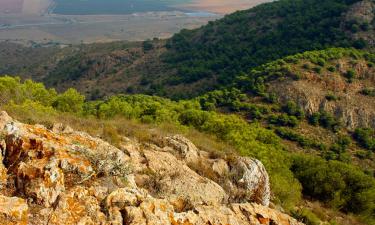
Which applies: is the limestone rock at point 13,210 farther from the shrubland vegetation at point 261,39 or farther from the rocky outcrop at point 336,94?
the shrubland vegetation at point 261,39

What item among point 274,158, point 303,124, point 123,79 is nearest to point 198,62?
point 123,79

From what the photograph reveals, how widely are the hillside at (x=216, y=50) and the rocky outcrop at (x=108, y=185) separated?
218ft

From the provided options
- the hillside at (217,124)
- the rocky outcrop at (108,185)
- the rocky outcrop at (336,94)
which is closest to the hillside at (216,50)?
the hillside at (217,124)

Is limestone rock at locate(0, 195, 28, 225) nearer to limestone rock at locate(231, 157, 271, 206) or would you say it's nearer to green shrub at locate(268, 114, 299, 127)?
limestone rock at locate(231, 157, 271, 206)

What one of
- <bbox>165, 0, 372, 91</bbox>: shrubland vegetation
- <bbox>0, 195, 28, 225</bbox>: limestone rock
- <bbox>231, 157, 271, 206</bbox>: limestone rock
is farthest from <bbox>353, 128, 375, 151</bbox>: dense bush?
<bbox>0, 195, 28, 225</bbox>: limestone rock

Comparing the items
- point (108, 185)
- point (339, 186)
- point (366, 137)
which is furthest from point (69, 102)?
point (366, 137)

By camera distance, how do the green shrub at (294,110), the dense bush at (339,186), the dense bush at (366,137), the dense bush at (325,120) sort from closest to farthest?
the dense bush at (339,186)
the dense bush at (366,137)
the dense bush at (325,120)
the green shrub at (294,110)

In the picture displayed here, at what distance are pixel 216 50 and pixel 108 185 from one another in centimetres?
9337

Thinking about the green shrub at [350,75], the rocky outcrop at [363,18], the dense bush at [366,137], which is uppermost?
the rocky outcrop at [363,18]

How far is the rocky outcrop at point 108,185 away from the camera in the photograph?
10.5 m

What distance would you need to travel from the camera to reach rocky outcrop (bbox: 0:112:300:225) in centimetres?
1051

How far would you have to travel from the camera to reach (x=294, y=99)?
5750cm

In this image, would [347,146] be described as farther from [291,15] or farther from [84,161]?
[291,15]

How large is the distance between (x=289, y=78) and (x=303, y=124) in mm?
9048
